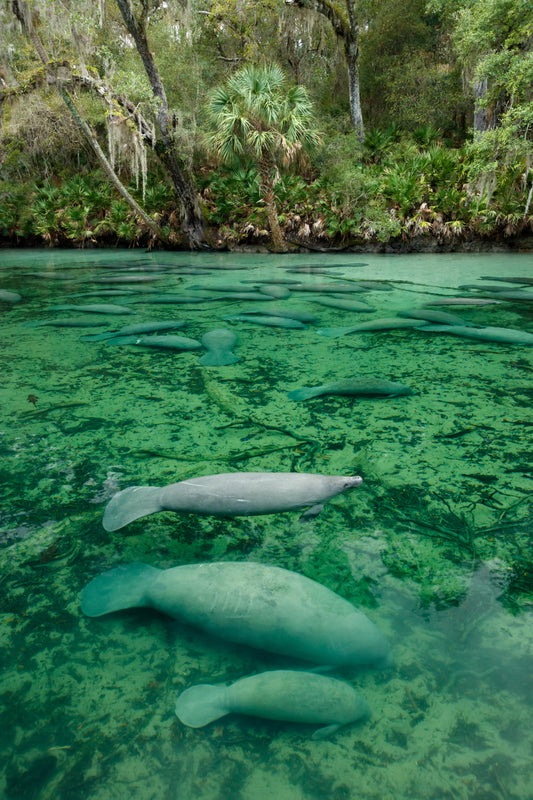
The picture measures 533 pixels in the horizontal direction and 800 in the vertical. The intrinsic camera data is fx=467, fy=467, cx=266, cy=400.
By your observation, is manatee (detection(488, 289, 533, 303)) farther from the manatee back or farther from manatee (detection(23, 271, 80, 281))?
manatee (detection(23, 271, 80, 281))

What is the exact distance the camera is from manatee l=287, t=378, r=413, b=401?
3.14 metres

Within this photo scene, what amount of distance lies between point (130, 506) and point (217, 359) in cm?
223

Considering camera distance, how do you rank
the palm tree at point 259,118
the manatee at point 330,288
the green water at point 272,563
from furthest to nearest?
1. the palm tree at point 259,118
2. the manatee at point 330,288
3. the green water at point 272,563

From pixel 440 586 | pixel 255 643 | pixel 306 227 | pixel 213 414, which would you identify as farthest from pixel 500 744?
pixel 306 227

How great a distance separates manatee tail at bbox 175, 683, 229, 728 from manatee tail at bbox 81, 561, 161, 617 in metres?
0.35

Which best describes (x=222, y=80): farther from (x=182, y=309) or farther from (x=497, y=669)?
(x=497, y=669)

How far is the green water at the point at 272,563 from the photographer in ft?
3.58

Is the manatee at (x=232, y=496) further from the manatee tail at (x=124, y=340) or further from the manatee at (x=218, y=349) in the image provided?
the manatee tail at (x=124, y=340)

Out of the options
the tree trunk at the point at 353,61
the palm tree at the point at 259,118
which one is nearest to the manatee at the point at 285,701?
the palm tree at the point at 259,118

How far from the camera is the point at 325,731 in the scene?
1.11 metres

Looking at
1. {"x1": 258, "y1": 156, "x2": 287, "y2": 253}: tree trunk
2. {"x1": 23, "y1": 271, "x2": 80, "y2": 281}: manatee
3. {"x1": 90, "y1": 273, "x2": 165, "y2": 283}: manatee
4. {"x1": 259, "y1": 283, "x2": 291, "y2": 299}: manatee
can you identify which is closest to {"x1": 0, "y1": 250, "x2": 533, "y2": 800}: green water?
{"x1": 259, "y1": 283, "x2": 291, "y2": 299}: manatee

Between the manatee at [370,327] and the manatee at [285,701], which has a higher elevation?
the manatee at [370,327]

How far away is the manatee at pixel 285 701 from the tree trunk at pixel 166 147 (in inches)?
627

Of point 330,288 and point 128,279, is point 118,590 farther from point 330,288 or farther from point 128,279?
point 128,279
